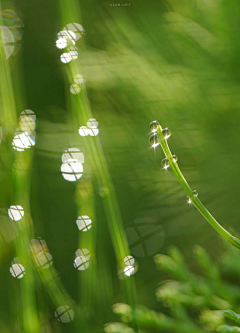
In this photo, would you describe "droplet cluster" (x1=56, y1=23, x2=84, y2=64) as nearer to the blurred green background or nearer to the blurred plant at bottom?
the blurred green background

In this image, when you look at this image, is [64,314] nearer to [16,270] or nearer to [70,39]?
[16,270]

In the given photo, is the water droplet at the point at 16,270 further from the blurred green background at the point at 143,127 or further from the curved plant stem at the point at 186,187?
the curved plant stem at the point at 186,187

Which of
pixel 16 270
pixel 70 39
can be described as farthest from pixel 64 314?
pixel 70 39

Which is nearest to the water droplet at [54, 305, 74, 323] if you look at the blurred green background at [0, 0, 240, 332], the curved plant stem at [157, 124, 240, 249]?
the blurred green background at [0, 0, 240, 332]

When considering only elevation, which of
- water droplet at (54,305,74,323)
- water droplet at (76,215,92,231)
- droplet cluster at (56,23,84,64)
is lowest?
water droplet at (54,305,74,323)

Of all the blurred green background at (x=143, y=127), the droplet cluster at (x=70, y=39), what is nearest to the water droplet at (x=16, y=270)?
the blurred green background at (x=143, y=127)

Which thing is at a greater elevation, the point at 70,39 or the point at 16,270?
the point at 70,39

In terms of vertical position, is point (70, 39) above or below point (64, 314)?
above

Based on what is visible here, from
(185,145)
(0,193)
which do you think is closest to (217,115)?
(185,145)
